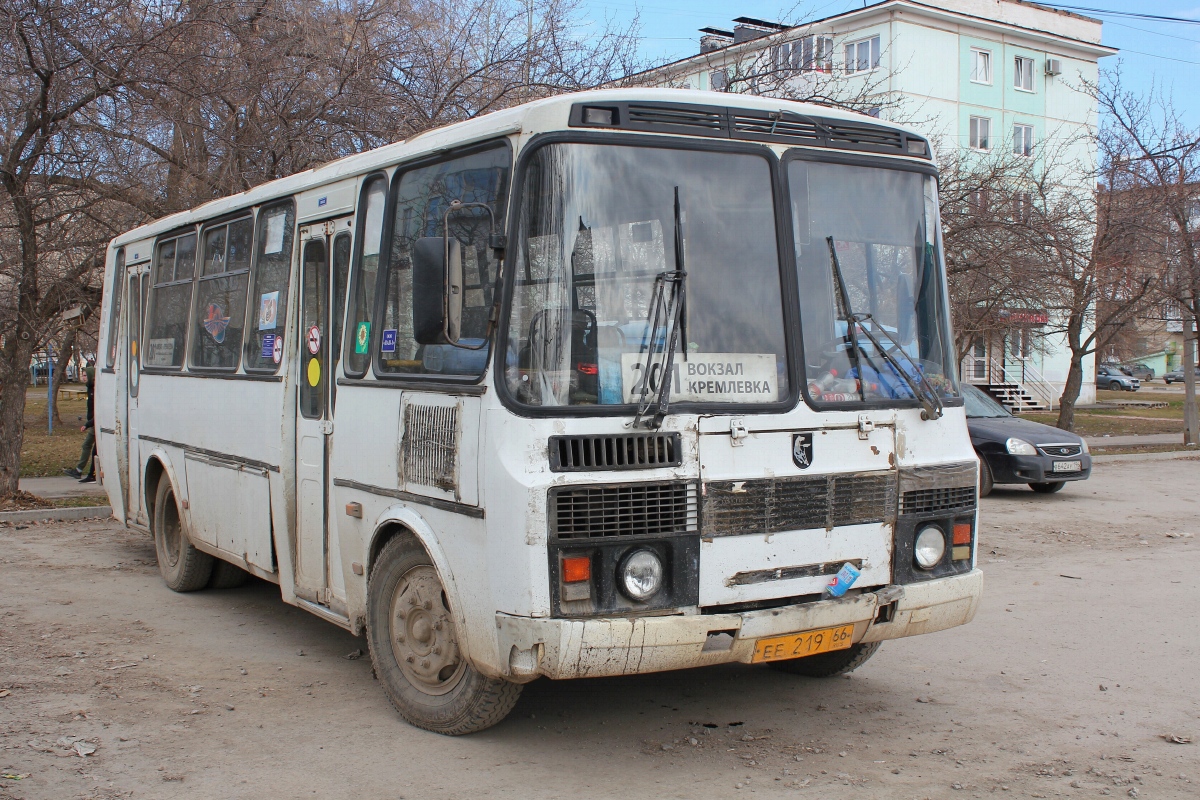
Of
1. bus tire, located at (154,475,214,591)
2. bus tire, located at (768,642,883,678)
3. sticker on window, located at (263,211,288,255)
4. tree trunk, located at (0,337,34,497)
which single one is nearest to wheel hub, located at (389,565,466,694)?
bus tire, located at (768,642,883,678)

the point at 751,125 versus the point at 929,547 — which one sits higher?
the point at 751,125

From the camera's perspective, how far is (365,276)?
6.02 metres

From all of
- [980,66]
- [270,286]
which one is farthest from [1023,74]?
[270,286]

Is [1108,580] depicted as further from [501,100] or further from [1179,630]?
[501,100]

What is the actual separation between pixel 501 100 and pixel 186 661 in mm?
9616

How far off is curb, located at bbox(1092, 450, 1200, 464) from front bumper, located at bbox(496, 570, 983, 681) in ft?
57.3

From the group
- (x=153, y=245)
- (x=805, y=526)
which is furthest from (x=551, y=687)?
(x=153, y=245)

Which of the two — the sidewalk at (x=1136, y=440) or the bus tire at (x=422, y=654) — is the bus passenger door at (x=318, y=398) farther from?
the sidewalk at (x=1136, y=440)

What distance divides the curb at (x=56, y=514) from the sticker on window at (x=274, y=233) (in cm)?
607

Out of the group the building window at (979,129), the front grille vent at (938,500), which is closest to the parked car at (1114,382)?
the building window at (979,129)

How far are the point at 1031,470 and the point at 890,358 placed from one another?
10.7 metres

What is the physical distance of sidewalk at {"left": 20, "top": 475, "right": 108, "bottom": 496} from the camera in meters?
14.4

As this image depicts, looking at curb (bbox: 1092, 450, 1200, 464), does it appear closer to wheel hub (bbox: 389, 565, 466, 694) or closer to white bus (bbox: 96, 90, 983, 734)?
white bus (bbox: 96, 90, 983, 734)

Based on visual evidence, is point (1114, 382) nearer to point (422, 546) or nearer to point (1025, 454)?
point (1025, 454)
